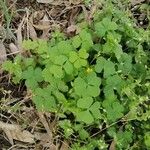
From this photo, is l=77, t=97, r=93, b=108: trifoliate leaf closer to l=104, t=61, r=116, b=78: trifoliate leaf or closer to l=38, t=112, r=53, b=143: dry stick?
l=104, t=61, r=116, b=78: trifoliate leaf

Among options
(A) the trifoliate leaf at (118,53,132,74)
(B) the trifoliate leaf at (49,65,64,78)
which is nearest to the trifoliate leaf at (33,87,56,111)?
(B) the trifoliate leaf at (49,65,64,78)

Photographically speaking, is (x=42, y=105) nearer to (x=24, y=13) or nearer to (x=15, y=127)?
(x=15, y=127)

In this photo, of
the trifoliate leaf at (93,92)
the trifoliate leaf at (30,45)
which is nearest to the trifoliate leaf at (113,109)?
the trifoliate leaf at (93,92)

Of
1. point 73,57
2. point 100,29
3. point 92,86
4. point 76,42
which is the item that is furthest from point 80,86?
point 100,29

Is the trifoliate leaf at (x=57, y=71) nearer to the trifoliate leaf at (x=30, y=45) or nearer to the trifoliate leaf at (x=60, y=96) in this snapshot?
the trifoliate leaf at (x=60, y=96)

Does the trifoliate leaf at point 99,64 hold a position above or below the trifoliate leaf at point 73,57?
below

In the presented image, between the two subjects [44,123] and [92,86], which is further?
[44,123]

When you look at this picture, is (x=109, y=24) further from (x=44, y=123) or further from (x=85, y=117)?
(x=44, y=123)
